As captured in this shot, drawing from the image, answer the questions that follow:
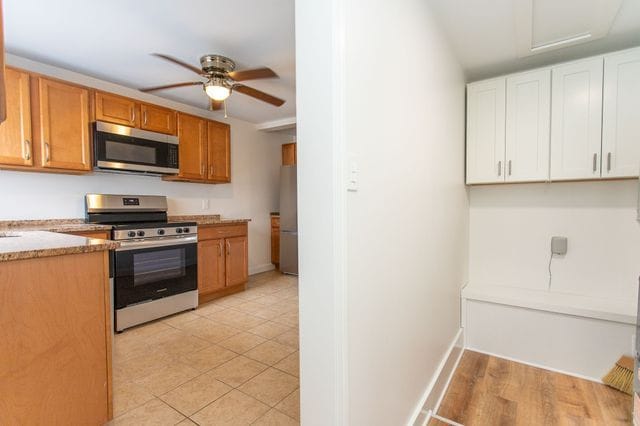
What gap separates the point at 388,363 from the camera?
4.19 feet

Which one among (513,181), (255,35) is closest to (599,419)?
(513,181)

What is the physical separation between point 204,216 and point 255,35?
250cm

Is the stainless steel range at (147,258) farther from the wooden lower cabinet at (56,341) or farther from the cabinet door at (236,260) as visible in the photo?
the wooden lower cabinet at (56,341)

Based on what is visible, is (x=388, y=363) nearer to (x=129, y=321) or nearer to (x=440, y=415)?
(x=440, y=415)

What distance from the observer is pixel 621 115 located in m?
2.01

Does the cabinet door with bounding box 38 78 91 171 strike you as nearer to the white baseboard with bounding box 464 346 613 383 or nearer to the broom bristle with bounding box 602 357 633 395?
the white baseboard with bounding box 464 346 613 383

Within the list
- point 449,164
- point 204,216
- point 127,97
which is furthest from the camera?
point 204,216

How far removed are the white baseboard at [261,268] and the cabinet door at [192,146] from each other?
175cm

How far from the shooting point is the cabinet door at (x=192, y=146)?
3436 mm

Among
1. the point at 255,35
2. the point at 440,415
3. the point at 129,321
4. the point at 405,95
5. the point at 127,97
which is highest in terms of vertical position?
the point at 255,35

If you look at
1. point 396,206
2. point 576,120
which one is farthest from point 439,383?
point 576,120

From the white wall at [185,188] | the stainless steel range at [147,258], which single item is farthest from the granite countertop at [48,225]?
the stainless steel range at [147,258]

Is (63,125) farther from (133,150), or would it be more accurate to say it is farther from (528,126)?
(528,126)

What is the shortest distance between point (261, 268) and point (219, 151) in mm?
2033
